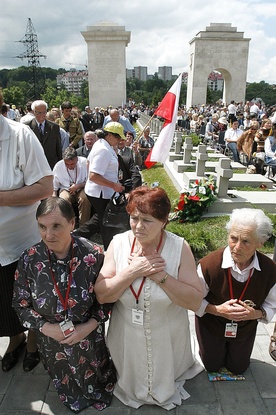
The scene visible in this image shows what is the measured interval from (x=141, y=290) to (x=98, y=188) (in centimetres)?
251

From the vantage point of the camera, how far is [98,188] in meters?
4.52

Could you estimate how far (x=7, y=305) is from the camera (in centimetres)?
276

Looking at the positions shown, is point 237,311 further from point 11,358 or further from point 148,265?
point 11,358

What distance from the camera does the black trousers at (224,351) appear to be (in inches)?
106

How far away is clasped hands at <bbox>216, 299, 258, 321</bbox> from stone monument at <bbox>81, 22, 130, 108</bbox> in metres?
29.7

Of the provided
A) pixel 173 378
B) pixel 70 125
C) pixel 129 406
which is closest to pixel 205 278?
pixel 173 378

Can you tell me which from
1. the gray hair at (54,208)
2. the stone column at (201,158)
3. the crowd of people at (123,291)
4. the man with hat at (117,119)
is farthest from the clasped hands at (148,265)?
the man with hat at (117,119)

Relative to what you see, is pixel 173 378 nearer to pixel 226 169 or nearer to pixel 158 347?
pixel 158 347

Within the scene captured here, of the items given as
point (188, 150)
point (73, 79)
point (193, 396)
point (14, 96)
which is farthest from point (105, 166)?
point (73, 79)

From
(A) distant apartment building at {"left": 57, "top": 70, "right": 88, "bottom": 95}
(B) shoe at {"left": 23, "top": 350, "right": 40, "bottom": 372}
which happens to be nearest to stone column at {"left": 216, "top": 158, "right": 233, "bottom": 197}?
(B) shoe at {"left": 23, "top": 350, "right": 40, "bottom": 372}

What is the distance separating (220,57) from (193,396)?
35044 mm

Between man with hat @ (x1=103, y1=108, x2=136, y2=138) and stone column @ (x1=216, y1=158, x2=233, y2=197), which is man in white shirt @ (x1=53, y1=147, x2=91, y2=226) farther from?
man with hat @ (x1=103, y1=108, x2=136, y2=138)

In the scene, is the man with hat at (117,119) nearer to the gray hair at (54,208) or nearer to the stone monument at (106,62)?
the gray hair at (54,208)

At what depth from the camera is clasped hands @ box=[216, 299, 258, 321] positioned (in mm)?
2459
